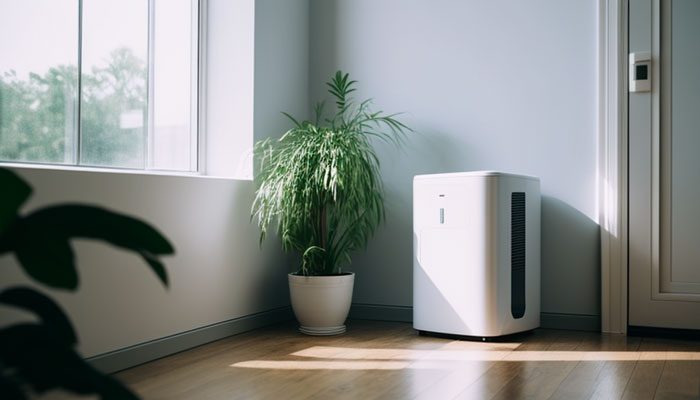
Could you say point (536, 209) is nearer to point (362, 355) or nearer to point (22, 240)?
point (362, 355)

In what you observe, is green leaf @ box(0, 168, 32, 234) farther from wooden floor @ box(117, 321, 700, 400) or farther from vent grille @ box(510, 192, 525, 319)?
vent grille @ box(510, 192, 525, 319)

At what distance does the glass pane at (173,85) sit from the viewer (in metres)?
2.85

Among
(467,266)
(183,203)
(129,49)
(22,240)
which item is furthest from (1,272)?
(467,266)

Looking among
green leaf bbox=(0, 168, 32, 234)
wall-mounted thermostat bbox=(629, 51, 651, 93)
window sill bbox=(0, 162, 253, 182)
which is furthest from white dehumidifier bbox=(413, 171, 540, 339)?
green leaf bbox=(0, 168, 32, 234)

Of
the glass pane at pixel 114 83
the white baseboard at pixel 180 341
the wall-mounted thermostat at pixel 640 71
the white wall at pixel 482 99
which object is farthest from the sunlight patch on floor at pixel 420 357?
the wall-mounted thermostat at pixel 640 71

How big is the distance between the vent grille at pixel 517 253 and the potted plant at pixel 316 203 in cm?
56

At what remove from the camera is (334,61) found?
11.5 feet

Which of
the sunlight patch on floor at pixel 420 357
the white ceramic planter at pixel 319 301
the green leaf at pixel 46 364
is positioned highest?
the green leaf at pixel 46 364

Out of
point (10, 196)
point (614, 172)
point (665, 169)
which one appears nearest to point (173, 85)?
point (614, 172)

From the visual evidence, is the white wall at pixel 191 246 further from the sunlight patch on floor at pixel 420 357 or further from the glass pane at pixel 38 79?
the sunlight patch on floor at pixel 420 357

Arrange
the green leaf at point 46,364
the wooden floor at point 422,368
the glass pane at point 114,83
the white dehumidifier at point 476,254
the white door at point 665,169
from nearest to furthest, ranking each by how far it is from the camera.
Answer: the green leaf at point 46,364 < the wooden floor at point 422,368 < the glass pane at point 114,83 < the white dehumidifier at point 476,254 < the white door at point 665,169

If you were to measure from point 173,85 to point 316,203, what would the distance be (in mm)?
796

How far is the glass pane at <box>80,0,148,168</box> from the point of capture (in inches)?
97.3

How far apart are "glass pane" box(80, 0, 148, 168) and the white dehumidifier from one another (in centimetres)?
119
